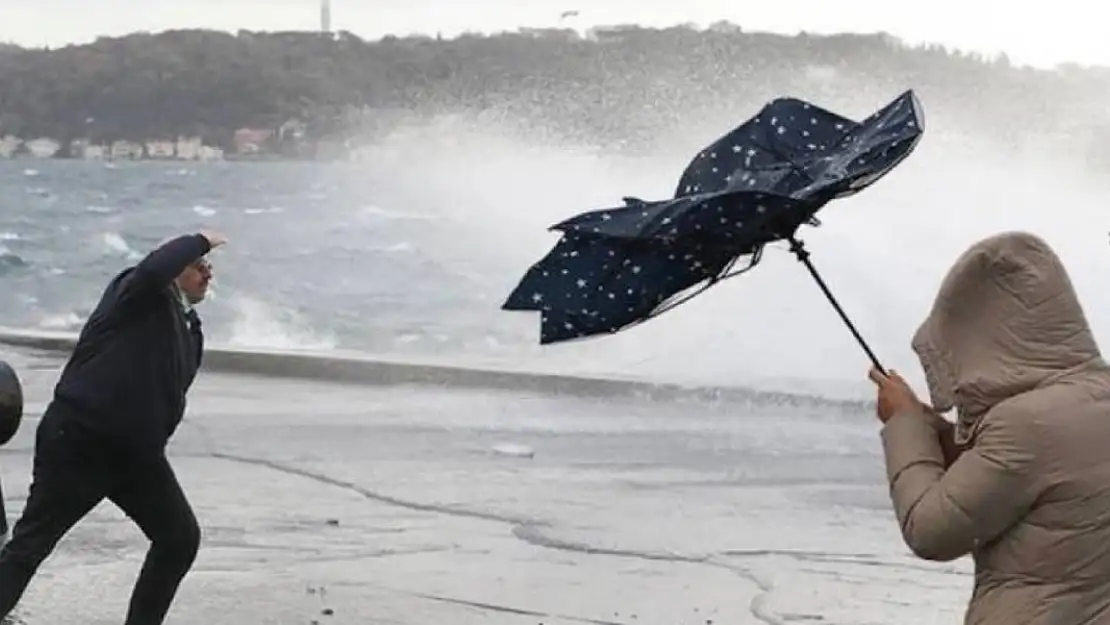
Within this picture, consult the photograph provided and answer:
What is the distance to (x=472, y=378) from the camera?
13750mm

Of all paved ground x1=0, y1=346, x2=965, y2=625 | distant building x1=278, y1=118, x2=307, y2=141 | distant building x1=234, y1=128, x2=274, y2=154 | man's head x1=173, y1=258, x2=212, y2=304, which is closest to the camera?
man's head x1=173, y1=258, x2=212, y2=304

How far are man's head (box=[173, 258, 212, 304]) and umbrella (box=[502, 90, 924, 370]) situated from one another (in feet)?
6.31

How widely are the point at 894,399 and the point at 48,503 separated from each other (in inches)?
117

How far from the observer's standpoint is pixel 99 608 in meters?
7.01

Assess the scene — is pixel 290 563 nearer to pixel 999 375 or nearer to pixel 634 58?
pixel 999 375

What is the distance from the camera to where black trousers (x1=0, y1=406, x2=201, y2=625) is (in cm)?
Result: 555

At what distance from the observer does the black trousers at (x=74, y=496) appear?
555 cm

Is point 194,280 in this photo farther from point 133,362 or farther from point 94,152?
point 94,152

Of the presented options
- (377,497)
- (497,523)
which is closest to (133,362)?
(497,523)

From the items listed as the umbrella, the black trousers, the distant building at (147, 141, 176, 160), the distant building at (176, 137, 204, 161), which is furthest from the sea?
the distant building at (147, 141, 176, 160)

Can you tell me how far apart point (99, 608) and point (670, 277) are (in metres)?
3.90

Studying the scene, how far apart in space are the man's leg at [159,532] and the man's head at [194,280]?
1.64ft

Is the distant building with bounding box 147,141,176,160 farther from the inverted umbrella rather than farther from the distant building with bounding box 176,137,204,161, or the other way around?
the inverted umbrella

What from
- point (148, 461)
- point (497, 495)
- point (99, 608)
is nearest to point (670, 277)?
point (148, 461)
